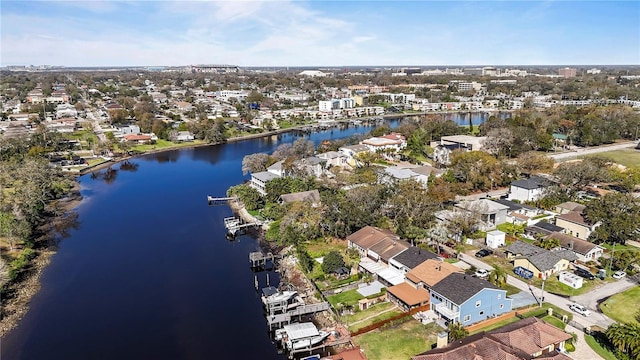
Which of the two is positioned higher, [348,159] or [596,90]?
[596,90]

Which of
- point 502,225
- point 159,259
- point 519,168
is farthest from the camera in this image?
point 519,168

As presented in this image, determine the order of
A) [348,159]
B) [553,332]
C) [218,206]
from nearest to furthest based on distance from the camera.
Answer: [553,332]
[218,206]
[348,159]

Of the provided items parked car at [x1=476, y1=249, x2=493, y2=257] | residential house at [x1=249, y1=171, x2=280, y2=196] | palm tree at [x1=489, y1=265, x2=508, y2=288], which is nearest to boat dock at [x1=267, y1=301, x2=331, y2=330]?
palm tree at [x1=489, y1=265, x2=508, y2=288]

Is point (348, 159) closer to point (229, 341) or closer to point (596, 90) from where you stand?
point (229, 341)

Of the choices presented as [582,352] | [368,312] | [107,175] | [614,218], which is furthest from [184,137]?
[582,352]

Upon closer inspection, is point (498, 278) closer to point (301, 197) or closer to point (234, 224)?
point (301, 197)

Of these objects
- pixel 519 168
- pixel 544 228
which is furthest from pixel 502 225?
pixel 519 168
